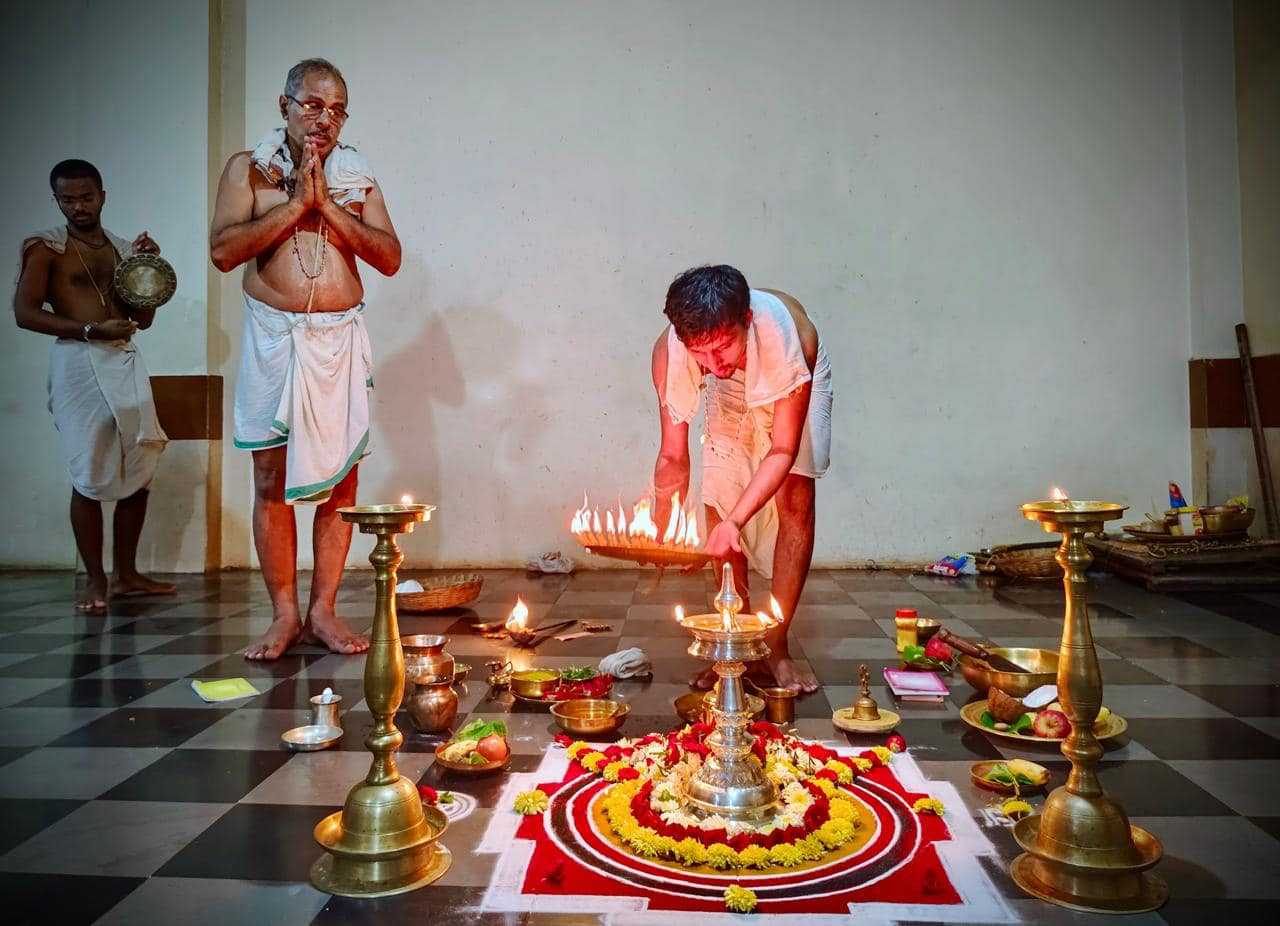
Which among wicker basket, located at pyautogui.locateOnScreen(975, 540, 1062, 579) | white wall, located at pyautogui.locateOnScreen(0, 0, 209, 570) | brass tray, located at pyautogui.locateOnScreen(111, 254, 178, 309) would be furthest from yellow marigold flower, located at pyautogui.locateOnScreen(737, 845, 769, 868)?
white wall, located at pyautogui.locateOnScreen(0, 0, 209, 570)

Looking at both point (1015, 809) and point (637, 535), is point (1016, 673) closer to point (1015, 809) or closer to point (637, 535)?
point (1015, 809)

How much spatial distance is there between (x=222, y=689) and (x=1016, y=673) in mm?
3028

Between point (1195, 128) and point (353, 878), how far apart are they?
762 cm

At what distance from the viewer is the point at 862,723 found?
3000mm

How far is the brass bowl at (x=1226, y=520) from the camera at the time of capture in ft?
19.0

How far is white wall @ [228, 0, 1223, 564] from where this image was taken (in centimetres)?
680

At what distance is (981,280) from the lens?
683 centimetres

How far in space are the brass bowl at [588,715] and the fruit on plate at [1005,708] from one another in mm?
1252

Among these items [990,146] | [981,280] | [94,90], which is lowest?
[981,280]

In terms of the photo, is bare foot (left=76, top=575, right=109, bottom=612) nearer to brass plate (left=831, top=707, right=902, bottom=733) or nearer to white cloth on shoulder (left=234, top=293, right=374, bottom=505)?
white cloth on shoulder (left=234, top=293, right=374, bottom=505)

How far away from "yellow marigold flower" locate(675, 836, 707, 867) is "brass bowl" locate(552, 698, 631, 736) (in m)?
0.92

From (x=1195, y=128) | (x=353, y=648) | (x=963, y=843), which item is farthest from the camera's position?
(x=1195, y=128)

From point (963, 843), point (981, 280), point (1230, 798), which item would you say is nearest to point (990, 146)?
point (981, 280)

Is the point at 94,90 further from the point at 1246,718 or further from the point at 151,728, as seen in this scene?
the point at 1246,718
